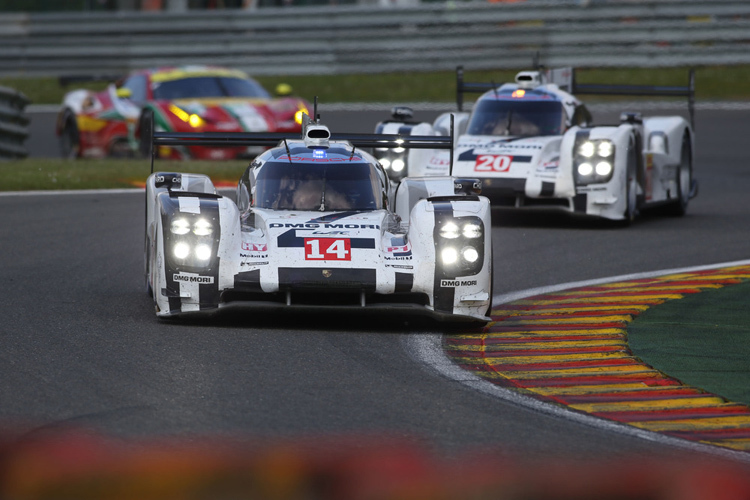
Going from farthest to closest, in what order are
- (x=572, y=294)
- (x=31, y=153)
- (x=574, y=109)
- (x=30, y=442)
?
(x=31, y=153), (x=574, y=109), (x=572, y=294), (x=30, y=442)

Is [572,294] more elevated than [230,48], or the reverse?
[230,48]

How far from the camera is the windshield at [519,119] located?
13.5 m

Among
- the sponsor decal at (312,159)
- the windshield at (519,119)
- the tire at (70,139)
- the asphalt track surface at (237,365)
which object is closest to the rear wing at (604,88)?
the windshield at (519,119)

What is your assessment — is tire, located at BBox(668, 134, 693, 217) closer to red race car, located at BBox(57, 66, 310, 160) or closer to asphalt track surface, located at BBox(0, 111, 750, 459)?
asphalt track surface, located at BBox(0, 111, 750, 459)

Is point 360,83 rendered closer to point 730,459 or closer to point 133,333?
point 133,333

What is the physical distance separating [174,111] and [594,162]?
6.02 m

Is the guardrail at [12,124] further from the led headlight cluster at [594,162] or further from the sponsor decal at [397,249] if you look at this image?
the sponsor decal at [397,249]

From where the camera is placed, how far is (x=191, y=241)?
7.69 metres

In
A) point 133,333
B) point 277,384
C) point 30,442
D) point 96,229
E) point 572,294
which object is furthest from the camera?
point 96,229

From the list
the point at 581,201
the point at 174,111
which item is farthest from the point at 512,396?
the point at 174,111

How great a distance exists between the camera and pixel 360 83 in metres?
25.4

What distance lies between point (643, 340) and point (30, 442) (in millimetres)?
3691

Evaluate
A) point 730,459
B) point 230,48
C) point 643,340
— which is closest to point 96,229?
point 643,340

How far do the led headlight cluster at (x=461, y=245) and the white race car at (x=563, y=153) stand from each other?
16.0ft
